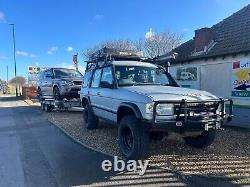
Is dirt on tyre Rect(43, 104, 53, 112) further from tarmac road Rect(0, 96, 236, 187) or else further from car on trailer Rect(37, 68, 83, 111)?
tarmac road Rect(0, 96, 236, 187)

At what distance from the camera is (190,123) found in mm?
5754

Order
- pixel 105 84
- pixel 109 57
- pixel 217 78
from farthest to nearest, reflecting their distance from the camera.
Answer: pixel 217 78 → pixel 109 57 → pixel 105 84

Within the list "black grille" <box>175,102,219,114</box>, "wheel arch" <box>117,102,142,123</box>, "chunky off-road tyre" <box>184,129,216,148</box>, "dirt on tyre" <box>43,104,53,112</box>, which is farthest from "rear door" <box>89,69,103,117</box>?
"dirt on tyre" <box>43,104,53,112</box>

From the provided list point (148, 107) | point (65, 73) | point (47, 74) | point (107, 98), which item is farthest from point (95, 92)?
point (47, 74)

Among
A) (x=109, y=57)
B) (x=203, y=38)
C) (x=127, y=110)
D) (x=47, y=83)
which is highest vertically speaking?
(x=203, y=38)

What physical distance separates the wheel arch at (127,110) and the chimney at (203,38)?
24.1ft

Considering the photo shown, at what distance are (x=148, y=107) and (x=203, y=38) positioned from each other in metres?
8.69

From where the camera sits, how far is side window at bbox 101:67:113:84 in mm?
7574

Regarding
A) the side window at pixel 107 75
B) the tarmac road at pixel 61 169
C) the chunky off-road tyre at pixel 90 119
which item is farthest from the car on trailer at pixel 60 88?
the side window at pixel 107 75

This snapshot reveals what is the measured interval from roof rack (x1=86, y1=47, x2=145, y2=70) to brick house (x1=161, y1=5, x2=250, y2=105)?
3.52 m

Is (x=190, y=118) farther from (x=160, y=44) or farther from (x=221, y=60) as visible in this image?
(x=160, y=44)

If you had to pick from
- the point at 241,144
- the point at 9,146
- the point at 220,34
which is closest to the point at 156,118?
the point at 241,144

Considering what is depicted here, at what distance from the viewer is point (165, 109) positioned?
5.73 m

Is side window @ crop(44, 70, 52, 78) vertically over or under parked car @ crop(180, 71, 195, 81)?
over
